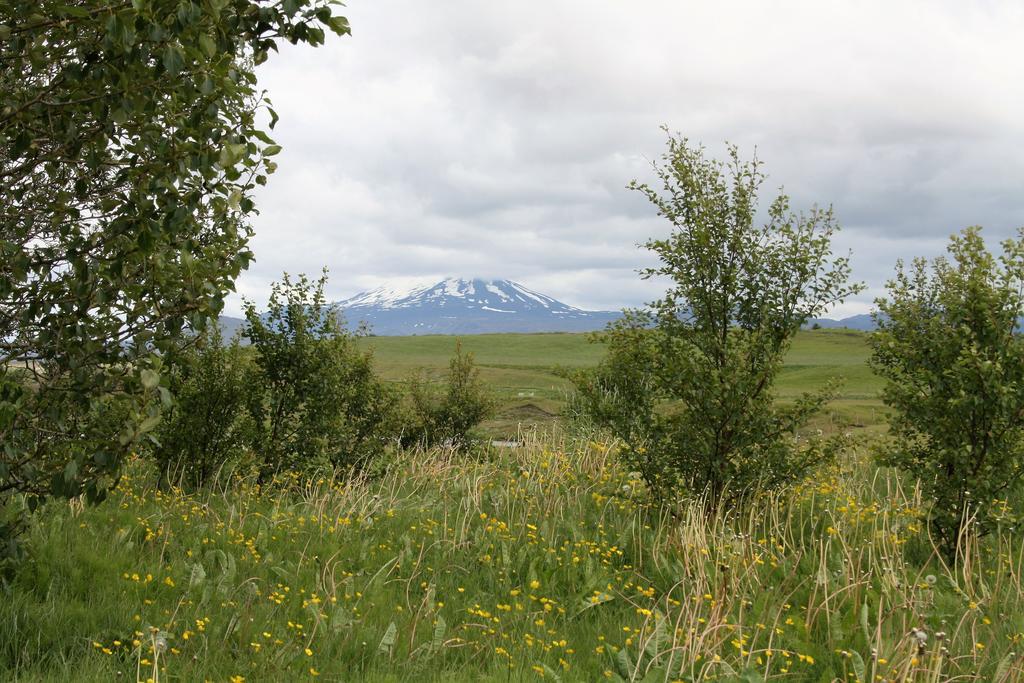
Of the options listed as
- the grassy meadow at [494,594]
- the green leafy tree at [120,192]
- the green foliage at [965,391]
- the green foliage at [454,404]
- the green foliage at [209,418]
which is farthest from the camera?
the green foliage at [454,404]

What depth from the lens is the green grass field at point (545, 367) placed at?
2503 cm

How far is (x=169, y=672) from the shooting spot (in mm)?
4664

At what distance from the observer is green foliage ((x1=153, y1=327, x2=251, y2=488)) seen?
10.7m

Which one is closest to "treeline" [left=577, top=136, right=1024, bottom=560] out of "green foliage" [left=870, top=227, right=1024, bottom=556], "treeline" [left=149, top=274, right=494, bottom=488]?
"green foliage" [left=870, top=227, right=1024, bottom=556]

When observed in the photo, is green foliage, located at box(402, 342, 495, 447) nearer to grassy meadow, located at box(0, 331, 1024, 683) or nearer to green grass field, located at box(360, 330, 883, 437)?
green grass field, located at box(360, 330, 883, 437)

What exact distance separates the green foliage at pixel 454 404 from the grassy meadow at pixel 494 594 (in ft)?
29.6

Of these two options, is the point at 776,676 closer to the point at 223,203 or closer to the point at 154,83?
the point at 223,203

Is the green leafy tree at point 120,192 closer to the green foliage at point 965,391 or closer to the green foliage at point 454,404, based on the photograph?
the green foliage at point 965,391

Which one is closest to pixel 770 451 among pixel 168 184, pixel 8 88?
pixel 168 184

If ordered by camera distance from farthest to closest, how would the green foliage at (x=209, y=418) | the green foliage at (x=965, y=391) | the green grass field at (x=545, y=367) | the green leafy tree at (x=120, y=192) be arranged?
1. the green grass field at (x=545, y=367)
2. the green foliage at (x=209, y=418)
3. the green foliage at (x=965, y=391)
4. the green leafy tree at (x=120, y=192)

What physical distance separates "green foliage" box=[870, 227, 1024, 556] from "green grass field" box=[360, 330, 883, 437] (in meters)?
1.82

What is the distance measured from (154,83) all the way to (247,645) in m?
3.54

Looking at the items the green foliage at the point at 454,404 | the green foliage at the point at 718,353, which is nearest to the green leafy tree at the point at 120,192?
the green foliage at the point at 718,353

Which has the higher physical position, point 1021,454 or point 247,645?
point 1021,454
